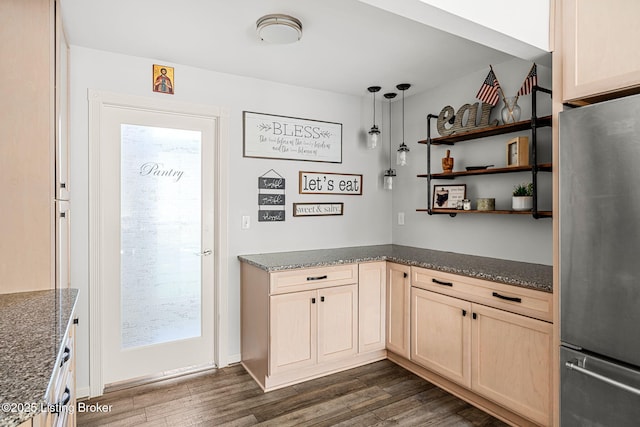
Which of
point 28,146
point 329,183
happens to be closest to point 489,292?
point 329,183

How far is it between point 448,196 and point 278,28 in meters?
1.95

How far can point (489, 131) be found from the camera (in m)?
2.74

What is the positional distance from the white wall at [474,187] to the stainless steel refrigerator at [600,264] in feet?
2.99

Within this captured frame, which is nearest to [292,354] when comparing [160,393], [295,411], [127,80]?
[295,411]

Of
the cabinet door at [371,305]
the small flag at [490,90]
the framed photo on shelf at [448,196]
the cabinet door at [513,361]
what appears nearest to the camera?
the cabinet door at [513,361]

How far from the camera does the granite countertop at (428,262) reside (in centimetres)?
221

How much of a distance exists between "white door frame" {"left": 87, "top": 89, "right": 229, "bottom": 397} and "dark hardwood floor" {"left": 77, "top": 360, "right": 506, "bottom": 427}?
28 centimetres

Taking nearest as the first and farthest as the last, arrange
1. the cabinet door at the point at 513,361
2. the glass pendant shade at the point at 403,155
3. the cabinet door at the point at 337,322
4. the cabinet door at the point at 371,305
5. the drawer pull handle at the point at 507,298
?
the cabinet door at the point at 513,361
the drawer pull handle at the point at 507,298
the cabinet door at the point at 337,322
the cabinet door at the point at 371,305
the glass pendant shade at the point at 403,155

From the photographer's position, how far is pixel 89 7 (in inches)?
80.9

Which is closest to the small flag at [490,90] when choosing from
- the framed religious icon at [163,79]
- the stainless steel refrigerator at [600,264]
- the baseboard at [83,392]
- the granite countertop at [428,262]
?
the stainless steel refrigerator at [600,264]

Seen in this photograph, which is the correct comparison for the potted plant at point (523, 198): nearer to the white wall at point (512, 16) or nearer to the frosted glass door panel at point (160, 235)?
the white wall at point (512, 16)

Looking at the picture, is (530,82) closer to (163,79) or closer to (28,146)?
(163,79)

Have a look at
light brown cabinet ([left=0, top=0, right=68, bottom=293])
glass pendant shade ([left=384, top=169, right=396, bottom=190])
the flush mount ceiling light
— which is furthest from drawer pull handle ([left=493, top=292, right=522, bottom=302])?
light brown cabinet ([left=0, top=0, right=68, bottom=293])

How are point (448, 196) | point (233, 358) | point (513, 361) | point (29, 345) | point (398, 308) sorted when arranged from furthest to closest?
point (448, 196), point (233, 358), point (398, 308), point (513, 361), point (29, 345)
